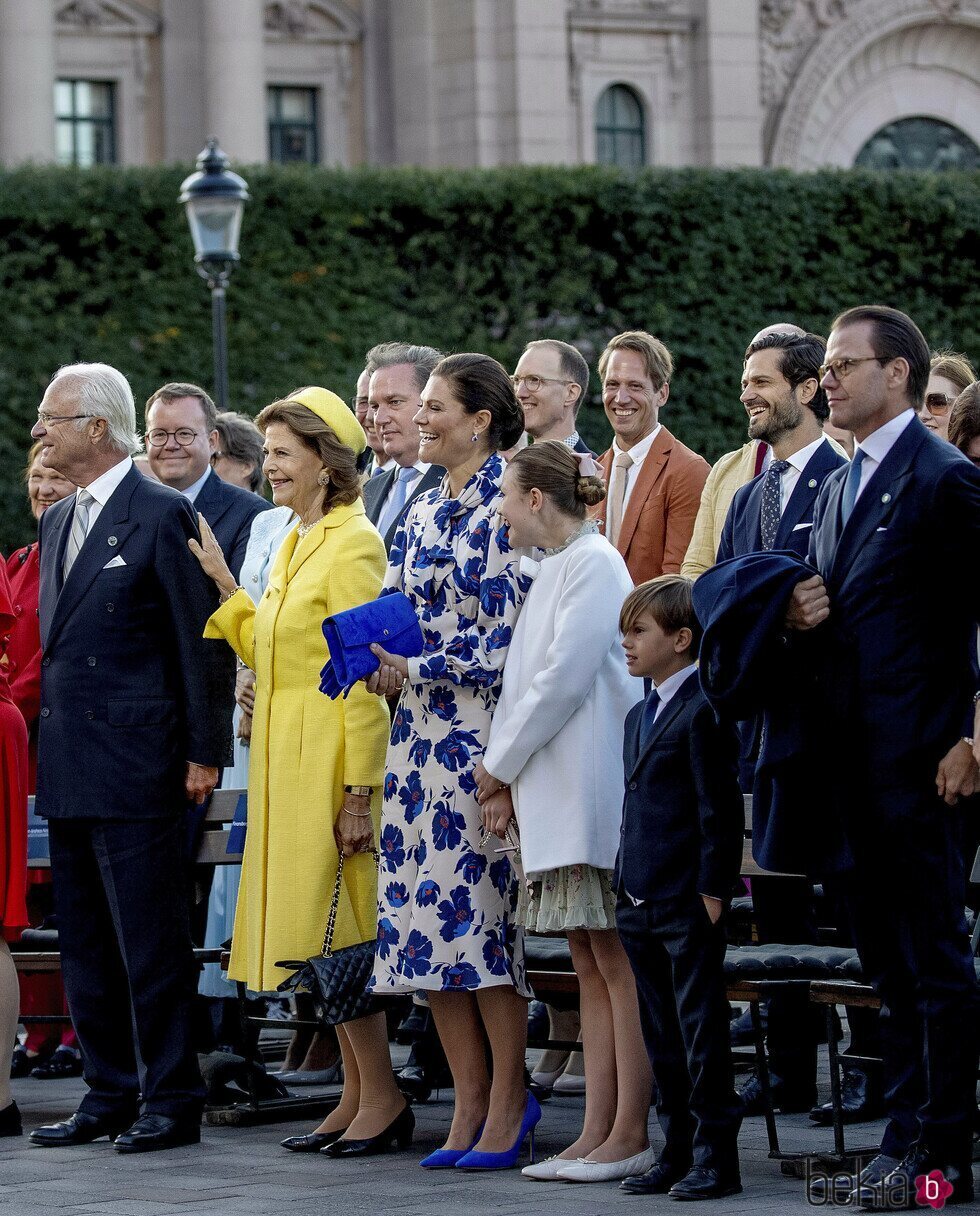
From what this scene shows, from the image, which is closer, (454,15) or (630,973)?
(630,973)

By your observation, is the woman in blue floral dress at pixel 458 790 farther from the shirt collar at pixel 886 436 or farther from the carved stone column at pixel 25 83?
the carved stone column at pixel 25 83

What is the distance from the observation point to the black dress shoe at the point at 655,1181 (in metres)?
6.66

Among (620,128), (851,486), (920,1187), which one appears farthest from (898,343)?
(620,128)

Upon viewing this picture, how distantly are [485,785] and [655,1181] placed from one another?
4.17 ft

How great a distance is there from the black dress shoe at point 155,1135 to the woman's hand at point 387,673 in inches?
64.0

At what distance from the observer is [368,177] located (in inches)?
1067

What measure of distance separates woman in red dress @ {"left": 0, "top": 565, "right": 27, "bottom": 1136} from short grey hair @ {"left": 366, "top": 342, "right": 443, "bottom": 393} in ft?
5.26

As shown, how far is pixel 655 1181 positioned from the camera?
6.68m

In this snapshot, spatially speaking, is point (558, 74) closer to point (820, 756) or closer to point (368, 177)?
point (368, 177)

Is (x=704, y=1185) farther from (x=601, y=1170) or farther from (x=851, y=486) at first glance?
(x=851, y=486)

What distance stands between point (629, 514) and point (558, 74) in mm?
26489

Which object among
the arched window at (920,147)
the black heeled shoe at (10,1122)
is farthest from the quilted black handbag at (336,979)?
the arched window at (920,147)

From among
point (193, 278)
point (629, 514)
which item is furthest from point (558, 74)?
point (629, 514)

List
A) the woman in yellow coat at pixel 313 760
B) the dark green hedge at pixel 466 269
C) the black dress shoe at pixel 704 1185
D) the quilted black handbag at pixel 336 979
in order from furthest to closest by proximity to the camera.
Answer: the dark green hedge at pixel 466 269 < the woman in yellow coat at pixel 313 760 < the quilted black handbag at pixel 336 979 < the black dress shoe at pixel 704 1185
